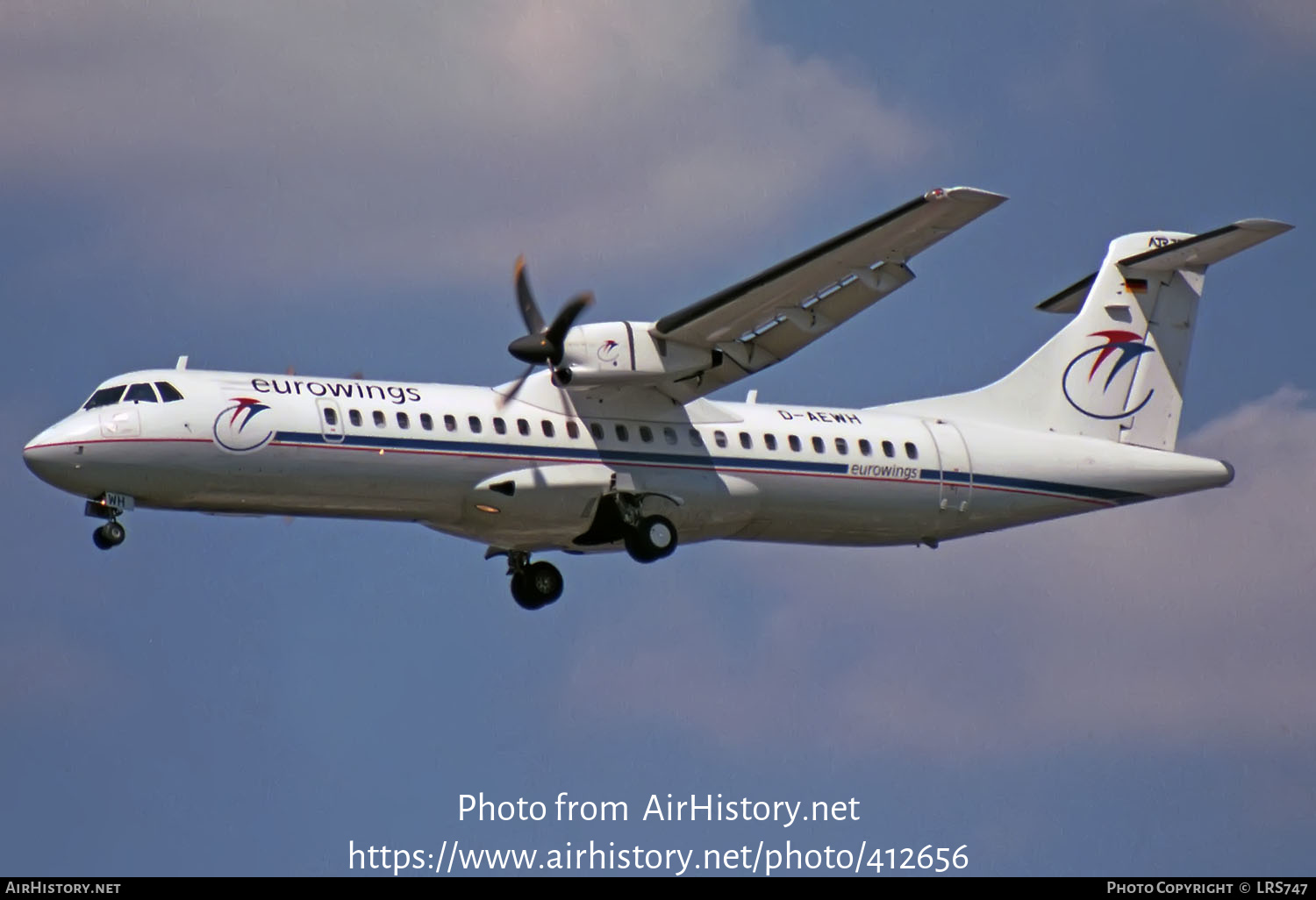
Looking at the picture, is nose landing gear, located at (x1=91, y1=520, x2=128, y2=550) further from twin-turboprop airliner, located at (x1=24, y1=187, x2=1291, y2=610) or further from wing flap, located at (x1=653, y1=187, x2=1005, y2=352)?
wing flap, located at (x1=653, y1=187, x2=1005, y2=352)

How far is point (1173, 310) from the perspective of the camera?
28.7 meters

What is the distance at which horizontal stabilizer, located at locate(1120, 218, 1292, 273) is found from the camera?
25.9 metres

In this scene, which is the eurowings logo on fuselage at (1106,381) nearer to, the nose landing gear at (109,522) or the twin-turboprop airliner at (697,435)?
the twin-turboprop airliner at (697,435)

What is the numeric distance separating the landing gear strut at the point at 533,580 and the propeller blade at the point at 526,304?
2.86 metres

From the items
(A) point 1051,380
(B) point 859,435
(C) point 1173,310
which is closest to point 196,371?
(B) point 859,435

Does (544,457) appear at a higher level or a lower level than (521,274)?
lower

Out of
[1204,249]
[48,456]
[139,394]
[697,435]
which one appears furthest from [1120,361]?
[48,456]

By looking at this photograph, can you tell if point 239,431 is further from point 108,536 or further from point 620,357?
point 620,357

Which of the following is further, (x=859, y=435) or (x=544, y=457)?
(x=859, y=435)

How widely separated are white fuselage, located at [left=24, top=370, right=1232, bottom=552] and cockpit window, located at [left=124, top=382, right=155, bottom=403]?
0.08 m

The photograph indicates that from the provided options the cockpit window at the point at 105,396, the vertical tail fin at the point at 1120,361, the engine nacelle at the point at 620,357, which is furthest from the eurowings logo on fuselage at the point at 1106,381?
the cockpit window at the point at 105,396

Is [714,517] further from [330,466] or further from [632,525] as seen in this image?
[330,466]

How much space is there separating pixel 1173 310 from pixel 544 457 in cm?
930

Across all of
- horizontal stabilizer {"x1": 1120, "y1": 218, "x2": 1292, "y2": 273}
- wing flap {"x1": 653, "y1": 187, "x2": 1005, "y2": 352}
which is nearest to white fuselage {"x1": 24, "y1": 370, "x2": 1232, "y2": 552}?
wing flap {"x1": 653, "y1": 187, "x2": 1005, "y2": 352}
